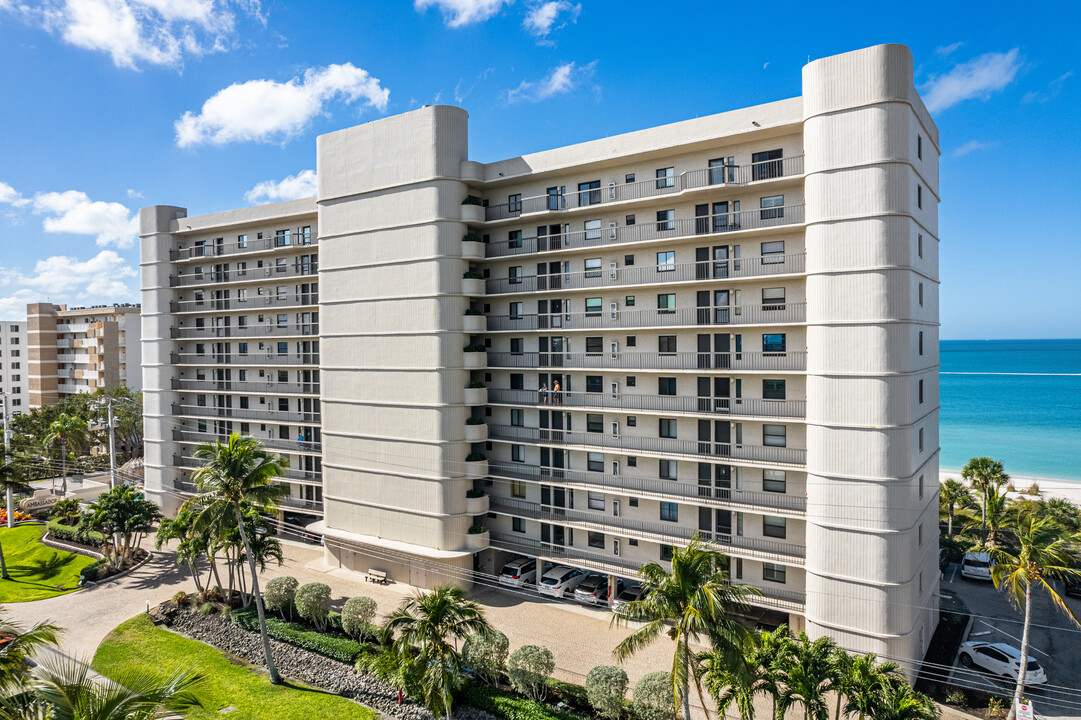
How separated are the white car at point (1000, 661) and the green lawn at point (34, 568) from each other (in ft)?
160

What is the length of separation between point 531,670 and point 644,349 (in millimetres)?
16334

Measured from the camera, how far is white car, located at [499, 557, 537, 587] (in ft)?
113

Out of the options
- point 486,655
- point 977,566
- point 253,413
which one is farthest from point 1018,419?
point 253,413

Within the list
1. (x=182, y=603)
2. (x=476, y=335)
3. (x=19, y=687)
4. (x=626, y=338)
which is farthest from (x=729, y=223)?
(x=182, y=603)

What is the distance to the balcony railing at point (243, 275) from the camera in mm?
44278

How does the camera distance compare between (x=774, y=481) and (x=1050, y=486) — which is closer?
(x=774, y=481)

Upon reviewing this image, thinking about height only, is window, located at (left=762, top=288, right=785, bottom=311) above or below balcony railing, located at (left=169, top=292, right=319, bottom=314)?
below

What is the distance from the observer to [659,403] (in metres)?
31.4

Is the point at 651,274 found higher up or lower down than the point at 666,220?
lower down

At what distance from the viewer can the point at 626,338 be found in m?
32.7

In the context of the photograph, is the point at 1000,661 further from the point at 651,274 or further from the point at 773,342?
the point at 651,274

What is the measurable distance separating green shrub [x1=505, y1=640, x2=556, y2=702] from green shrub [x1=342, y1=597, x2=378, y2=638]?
27.5 feet

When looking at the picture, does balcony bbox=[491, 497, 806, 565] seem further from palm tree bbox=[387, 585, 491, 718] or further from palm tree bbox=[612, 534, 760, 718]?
palm tree bbox=[387, 585, 491, 718]

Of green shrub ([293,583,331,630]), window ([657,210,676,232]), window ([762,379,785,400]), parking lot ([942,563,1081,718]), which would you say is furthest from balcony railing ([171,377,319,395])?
parking lot ([942,563,1081,718])
